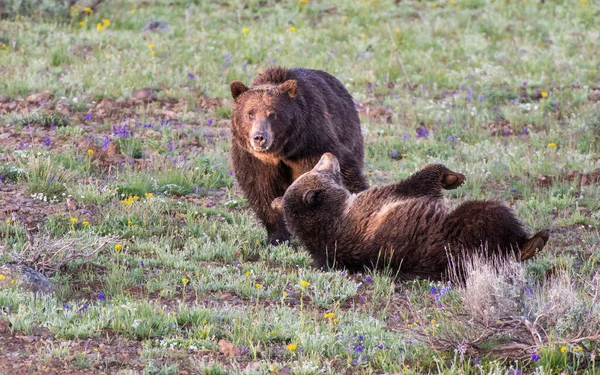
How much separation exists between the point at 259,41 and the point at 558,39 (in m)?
5.17

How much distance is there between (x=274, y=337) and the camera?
581cm

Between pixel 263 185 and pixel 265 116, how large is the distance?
717 mm

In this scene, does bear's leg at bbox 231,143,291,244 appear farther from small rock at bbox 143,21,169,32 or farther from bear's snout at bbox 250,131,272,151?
small rock at bbox 143,21,169,32

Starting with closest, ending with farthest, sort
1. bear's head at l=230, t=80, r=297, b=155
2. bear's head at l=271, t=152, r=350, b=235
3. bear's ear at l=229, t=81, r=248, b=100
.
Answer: bear's head at l=271, t=152, r=350, b=235
bear's head at l=230, t=80, r=297, b=155
bear's ear at l=229, t=81, r=248, b=100

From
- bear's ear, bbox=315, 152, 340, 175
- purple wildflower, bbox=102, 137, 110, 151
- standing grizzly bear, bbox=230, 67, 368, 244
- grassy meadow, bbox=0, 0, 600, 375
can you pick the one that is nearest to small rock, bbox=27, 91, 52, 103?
grassy meadow, bbox=0, 0, 600, 375

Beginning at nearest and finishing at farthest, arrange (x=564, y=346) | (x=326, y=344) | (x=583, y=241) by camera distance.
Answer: (x=564, y=346) < (x=326, y=344) < (x=583, y=241)

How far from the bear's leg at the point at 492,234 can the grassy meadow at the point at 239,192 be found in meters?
0.24

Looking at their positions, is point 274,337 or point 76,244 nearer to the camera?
point 274,337

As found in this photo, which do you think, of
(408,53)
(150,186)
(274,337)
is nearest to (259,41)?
(408,53)

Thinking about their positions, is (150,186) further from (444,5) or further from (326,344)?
(444,5)

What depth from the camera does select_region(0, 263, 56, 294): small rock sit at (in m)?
6.40

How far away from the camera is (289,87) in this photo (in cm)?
823

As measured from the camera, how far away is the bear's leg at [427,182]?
7.49 meters

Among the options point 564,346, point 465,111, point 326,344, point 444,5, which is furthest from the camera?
point 444,5
